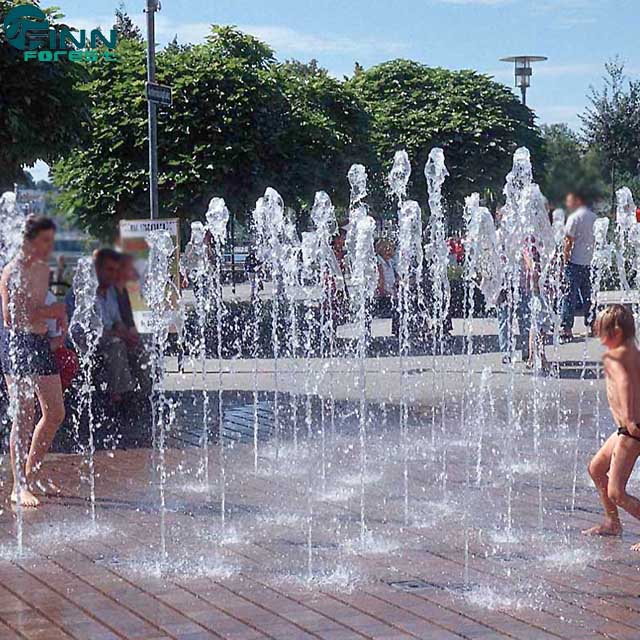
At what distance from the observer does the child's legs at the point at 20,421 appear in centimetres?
634

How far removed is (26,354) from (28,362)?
0.15 feet

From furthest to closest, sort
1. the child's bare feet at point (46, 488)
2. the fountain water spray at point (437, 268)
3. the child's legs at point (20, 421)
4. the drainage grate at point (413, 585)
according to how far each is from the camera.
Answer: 1. the fountain water spray at point (437, 268)
2. the child's bare feet at point (46, 488)
3. the child's legs at point (20, 421)
4. the drainage grate at point (413, 585)

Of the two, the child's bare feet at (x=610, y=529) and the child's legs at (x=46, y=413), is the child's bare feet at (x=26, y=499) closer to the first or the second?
the child's legs at (x=46, y=413)

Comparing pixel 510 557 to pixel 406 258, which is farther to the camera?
pixel 406 258

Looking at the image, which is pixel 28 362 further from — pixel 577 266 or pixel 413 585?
pixel 577 266

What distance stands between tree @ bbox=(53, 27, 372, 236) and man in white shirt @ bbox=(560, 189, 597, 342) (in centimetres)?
598

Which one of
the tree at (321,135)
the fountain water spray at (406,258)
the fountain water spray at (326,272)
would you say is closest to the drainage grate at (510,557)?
the fountain water spray at (406,258)

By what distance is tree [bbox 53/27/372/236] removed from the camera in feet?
60.1

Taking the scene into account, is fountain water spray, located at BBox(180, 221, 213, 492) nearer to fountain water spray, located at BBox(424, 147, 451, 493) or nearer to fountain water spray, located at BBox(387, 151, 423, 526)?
fountain water spray, located at BBox(387, 151, 423, 526)

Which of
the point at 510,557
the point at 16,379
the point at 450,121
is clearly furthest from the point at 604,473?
the point at 450,121

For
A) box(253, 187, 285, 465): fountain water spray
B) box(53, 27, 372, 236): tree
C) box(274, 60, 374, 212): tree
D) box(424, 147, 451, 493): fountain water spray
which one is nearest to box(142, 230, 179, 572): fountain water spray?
box(253, 187, 285, 465): fountain water spray

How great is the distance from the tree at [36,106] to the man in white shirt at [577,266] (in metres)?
5.21

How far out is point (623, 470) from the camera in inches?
212

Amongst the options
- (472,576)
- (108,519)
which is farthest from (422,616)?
(108,519)
